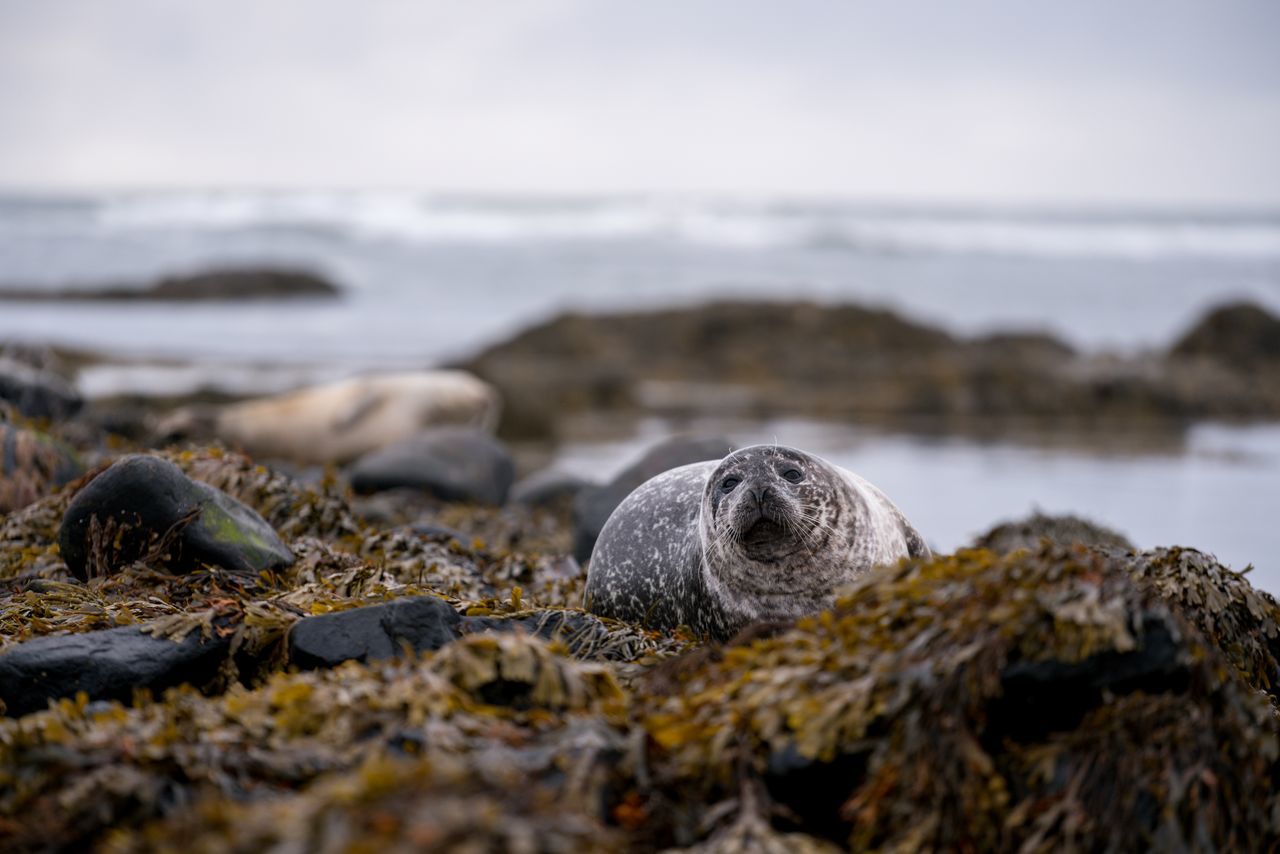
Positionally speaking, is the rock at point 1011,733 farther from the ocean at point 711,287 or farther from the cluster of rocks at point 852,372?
the cluster of rocks at point 852,372

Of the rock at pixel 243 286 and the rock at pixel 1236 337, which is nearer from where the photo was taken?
the rock at pixel 1236 337

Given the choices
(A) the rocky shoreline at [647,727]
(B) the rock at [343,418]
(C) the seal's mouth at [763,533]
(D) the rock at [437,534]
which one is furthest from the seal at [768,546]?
(B) the rock at [343,418]

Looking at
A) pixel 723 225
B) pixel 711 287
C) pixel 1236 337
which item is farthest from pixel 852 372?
pixel 723 225

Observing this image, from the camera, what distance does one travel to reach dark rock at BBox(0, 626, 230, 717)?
3.21m

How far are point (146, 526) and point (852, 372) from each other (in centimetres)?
1349

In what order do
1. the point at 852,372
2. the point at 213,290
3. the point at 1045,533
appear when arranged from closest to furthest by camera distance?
1. the point at 1045,533
2. the point at 852,372
3. the point at 213,290

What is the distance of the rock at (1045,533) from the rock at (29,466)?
15.1 feet

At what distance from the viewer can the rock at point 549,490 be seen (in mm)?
8773

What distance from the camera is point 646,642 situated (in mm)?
3936

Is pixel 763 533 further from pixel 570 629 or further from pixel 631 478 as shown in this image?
pixel 631 478

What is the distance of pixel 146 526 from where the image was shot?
426cm

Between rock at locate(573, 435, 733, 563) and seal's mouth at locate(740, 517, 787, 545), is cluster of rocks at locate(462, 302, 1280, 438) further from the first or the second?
seal's mouth at locate(740, 517, 787, 545)

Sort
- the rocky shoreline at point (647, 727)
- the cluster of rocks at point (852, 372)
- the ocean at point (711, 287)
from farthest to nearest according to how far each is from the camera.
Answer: the cluster of rocks at point (852, 372), the ocean at point (711, 287), the rocky shoreline at point (647, 727)

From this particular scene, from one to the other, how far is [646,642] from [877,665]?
1.21 metres
